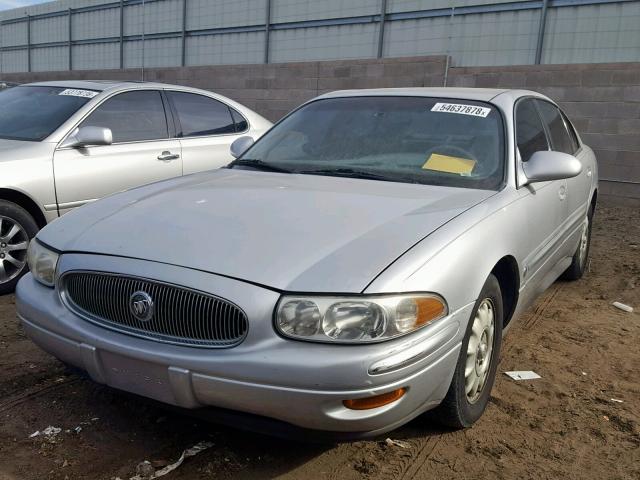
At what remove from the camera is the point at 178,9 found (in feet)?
56.6

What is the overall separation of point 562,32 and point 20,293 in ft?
33.7

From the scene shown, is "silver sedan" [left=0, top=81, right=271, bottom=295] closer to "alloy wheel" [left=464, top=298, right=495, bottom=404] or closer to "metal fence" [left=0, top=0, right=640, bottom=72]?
"alloy wheel" [left=464, top=298, right=495, bottom=404]

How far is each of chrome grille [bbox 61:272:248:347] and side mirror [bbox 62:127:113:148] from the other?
2.57 m

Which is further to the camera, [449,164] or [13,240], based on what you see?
[13,240]

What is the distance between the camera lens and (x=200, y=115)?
607cm

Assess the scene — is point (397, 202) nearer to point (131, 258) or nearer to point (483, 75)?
point (131, 258)

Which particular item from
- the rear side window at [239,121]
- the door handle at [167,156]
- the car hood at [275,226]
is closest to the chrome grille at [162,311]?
the car hood at [275,226]

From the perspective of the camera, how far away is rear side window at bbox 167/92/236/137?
5.89 m

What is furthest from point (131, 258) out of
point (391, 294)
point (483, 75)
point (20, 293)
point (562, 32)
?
point (562, 32)

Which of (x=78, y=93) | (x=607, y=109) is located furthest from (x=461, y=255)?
(x=607, y=109)

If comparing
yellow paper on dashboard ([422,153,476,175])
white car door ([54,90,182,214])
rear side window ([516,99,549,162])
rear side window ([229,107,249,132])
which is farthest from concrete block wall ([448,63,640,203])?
yellow paper on dashboard ([422,153,476,175])

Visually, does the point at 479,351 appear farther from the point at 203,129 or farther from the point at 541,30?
the point at 541,30

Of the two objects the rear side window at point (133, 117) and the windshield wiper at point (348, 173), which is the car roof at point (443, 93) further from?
the rear side window at point (133, 117)

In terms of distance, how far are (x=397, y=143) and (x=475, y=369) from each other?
1352 mm
